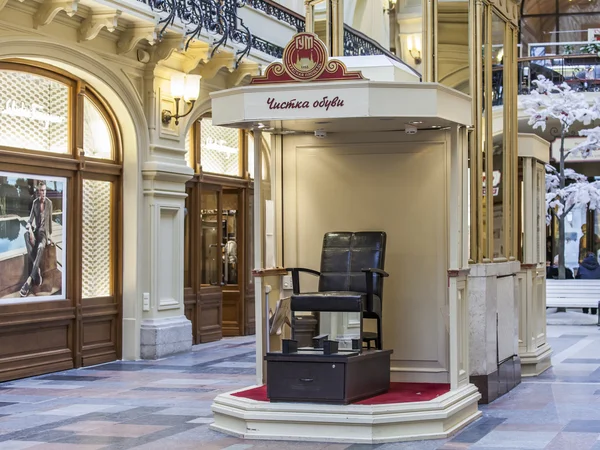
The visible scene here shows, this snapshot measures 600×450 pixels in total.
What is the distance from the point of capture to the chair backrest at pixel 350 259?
9211 mm

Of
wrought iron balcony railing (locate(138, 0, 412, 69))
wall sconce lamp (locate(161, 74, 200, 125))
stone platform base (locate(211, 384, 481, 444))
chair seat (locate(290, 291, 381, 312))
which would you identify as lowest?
stone platform base (locate(211, 384, 481, 444))

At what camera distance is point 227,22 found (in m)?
14.1

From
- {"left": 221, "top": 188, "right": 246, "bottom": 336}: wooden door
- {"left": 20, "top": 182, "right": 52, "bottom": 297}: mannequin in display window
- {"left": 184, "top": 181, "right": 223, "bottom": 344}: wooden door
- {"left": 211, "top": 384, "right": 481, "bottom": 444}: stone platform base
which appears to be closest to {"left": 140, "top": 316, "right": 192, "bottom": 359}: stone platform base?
{"left": 184, "top": 181, "right": 223, "bottom": 344}: wooden door

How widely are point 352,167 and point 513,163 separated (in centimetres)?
236

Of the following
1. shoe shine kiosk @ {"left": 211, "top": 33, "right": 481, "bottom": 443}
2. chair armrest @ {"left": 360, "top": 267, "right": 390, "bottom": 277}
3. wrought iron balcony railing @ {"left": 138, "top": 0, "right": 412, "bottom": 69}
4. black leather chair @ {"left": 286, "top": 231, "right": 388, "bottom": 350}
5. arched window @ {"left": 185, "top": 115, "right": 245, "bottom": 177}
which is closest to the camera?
shoe shine kiosk @ {"left": 211, "top": 33, "right": 481, "bottom": 443}

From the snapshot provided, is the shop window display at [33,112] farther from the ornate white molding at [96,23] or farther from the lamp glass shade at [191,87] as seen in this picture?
the lamp glass shade at [191,87]

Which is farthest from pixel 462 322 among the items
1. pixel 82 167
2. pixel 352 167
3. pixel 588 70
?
pixel 588 70

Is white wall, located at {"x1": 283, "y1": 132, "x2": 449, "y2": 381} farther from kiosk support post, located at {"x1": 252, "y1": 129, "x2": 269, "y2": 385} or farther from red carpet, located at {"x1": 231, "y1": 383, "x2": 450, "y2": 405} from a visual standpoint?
kiosk support post, located at {"x1": 252, "y1": 129, "x2": 269, "y2": 385}

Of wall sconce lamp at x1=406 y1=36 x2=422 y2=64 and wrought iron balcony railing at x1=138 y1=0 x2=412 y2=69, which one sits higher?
wrought iron balcony railing at x1=138 y1=0 x2=412 y2=69

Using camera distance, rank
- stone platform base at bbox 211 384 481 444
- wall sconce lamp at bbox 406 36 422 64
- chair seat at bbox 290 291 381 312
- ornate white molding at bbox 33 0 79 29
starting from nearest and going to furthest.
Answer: stone platform base at bbox 211 384 481 444 → chair seat at bbox 290 291 381 312 → wall sconce lamp at bbox 406 36 422 64 → ornate white molding at bbox 33 0 79 29

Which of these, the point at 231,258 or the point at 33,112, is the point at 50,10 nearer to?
the point at 33,112

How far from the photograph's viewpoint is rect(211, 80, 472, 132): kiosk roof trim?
26.2 ft

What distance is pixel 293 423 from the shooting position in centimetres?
793

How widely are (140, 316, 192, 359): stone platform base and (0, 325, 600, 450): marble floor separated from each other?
177 millimetres
